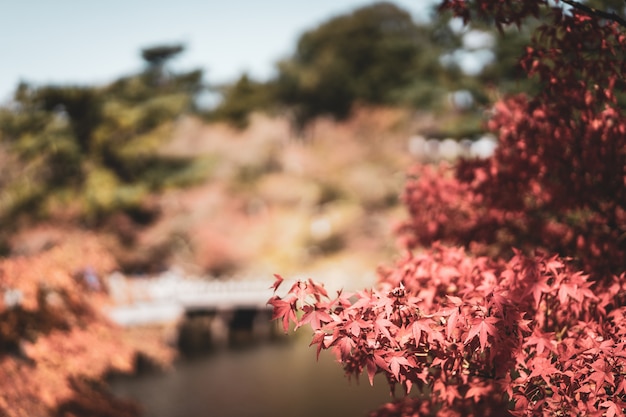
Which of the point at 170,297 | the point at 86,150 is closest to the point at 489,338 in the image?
the point at 170,297

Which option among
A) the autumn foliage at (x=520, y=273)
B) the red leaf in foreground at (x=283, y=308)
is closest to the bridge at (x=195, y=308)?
the autumn foliage at (x=520, y=273)

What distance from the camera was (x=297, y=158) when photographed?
3039 cm

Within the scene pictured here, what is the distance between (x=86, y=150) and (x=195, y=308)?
26.9 feet

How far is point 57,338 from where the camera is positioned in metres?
6.31

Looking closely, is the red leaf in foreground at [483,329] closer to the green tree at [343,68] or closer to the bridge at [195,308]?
the bridge at [195,308]

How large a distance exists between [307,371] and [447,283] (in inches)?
490

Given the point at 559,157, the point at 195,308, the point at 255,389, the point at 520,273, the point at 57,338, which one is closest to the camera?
the point at 520,273

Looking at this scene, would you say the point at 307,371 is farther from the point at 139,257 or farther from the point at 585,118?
the point at 585,118

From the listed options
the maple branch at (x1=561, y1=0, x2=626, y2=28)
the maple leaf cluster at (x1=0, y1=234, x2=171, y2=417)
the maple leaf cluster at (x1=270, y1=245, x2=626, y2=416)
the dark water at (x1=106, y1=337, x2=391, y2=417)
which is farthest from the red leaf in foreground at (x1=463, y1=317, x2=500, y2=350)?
the dark water at (x1=106, y1=337, x2=391, y2=417)

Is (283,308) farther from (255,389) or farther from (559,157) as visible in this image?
(255,389)

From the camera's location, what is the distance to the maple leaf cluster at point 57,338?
19.1 ft

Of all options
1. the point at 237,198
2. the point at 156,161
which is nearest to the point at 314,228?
the point at 237,198

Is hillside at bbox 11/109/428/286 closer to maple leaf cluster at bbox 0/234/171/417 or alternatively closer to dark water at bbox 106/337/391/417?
dark water at bbox 106/337/391/417

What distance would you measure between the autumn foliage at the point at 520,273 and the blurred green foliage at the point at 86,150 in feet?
60.6
